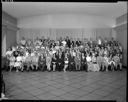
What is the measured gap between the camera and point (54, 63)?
309 inches

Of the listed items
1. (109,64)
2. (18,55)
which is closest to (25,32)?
(18,55)

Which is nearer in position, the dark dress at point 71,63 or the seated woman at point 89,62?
the seated woman at point 89,62

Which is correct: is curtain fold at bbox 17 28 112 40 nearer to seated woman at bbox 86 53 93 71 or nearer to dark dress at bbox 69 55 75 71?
seated woman at bbox 86 53 93 71

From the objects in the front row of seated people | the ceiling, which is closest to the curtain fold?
the ceiling

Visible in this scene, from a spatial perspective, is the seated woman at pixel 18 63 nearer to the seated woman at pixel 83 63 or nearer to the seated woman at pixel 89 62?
the seated woman at pixel 83 63

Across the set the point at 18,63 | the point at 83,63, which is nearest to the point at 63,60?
the point at 83,63

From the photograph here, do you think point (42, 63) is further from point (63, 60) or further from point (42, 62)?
point (63, 60)

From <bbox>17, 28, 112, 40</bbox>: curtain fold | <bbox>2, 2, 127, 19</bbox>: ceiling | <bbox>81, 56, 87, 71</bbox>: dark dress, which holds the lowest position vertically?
<bbox>81, 56, 87, 71</bbox>: dark dress

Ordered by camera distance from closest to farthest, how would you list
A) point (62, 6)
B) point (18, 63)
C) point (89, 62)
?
1. point (18, 63)
2. point (89, 62)
3. point (62, 6)

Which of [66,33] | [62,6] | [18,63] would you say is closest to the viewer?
[18,63]

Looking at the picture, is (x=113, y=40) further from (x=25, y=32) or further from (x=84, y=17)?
(x=25, y=32)

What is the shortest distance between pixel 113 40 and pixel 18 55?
703cm

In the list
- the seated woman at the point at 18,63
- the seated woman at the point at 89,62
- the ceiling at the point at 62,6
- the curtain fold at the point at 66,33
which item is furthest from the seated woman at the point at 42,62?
the curtain fold at the point at 66,33

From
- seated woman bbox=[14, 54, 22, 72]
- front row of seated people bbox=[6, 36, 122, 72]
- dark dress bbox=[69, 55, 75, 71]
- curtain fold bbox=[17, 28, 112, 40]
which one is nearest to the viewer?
seated woman bbox=[14, 54, 22, 72]
